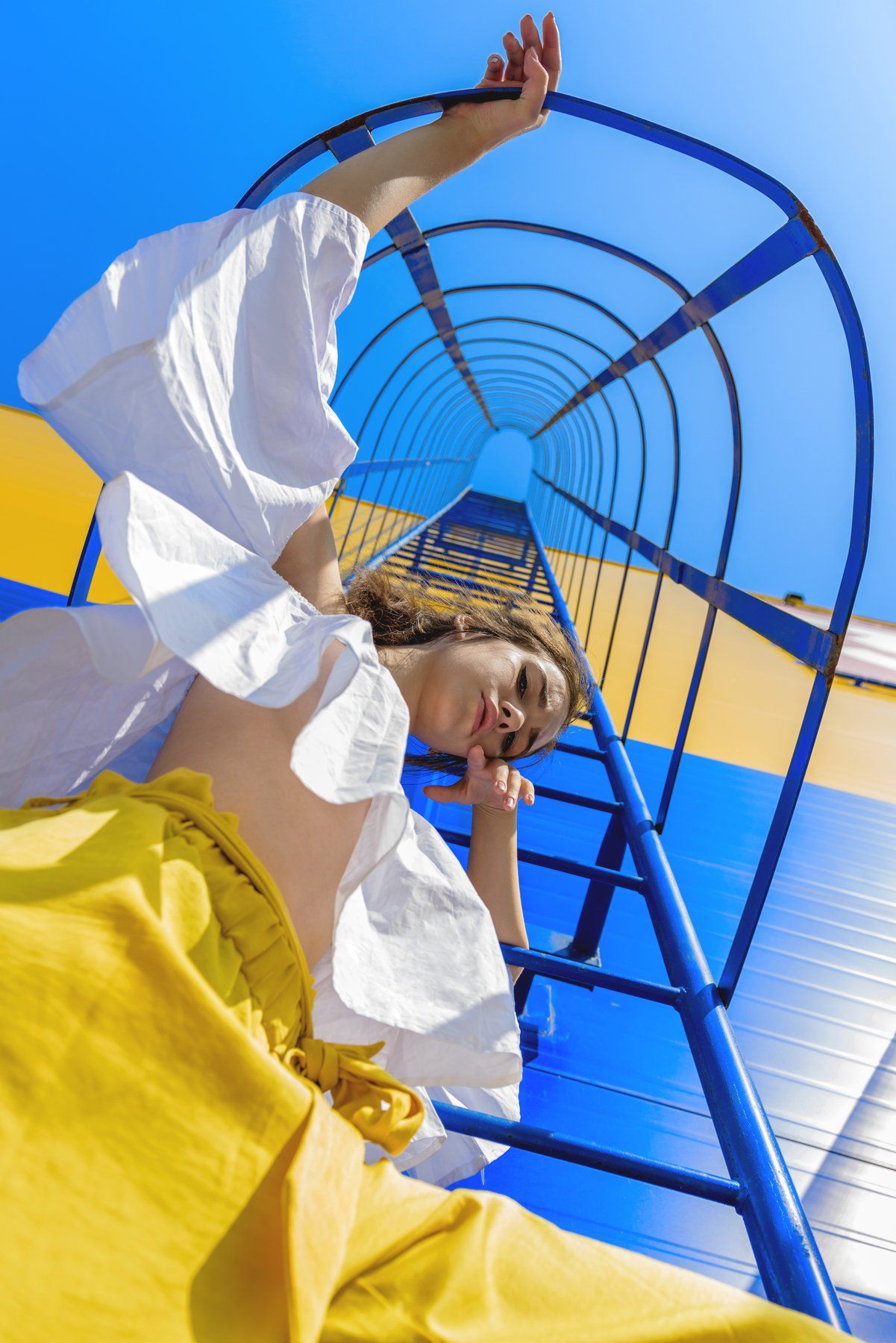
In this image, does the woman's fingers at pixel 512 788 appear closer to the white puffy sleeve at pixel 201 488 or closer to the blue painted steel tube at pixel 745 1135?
the blue painted steel tube at pixel 745 1135

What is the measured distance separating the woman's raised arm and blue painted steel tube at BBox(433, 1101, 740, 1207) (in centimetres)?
103

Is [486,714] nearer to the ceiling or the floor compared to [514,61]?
nearer to the floor

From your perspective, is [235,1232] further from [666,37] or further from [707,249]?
[666,37]

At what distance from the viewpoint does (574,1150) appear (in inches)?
38.7

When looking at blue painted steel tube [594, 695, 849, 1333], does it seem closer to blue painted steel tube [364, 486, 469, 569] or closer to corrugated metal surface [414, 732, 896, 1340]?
corrugated metal surface [414, 732, 896, 1340]

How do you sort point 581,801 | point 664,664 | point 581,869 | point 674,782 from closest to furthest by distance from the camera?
point 581,869, point 674,782, point 581,801, point 664,664

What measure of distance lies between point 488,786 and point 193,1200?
760 millimetres

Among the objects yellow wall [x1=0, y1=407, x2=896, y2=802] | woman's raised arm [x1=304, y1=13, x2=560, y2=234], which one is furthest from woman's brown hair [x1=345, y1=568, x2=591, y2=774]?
yellow wall [x1=0, y1=407, x2=896, y2=802]

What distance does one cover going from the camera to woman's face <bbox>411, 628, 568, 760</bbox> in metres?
1.33

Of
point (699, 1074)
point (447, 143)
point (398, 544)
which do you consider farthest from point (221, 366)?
point (398, 544)

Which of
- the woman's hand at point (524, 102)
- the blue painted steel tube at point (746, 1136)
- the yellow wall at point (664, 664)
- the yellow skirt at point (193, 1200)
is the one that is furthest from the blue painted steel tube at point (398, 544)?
the yellow skirt at point (193, 1200)

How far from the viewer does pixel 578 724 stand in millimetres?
4535

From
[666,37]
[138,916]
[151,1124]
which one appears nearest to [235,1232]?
[151,1124]

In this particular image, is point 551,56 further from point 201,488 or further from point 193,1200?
point 193,1200
